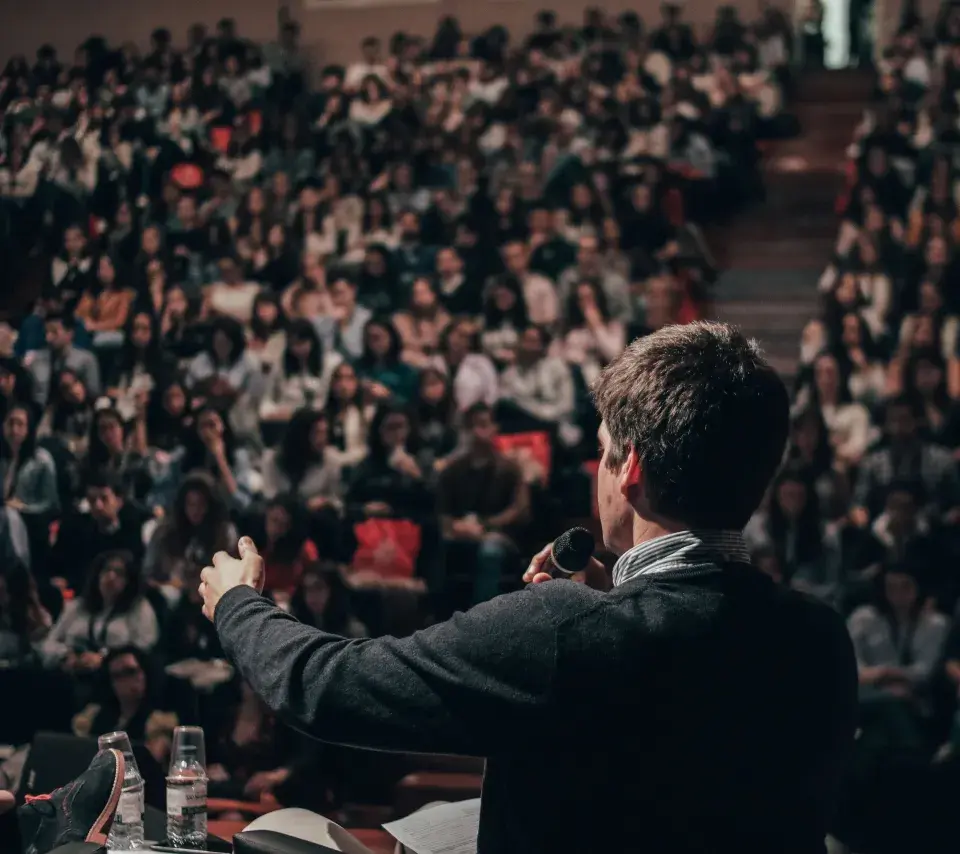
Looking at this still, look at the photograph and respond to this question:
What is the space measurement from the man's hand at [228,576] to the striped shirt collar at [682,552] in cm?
36

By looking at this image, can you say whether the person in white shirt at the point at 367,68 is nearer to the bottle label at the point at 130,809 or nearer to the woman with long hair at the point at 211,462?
the woman with long hair at the point at 211,462

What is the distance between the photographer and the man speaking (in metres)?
1.09

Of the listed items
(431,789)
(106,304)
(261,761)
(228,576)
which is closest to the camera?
(228,576)

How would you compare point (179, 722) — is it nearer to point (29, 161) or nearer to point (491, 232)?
point (491, 232)

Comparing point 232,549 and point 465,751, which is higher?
point 465,751

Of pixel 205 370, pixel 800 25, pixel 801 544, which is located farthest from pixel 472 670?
pixel 800 25

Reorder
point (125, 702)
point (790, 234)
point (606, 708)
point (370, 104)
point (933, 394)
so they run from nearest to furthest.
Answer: point (606, 708)
point (125, 702)
point (933, 394)
point (790, 234)
point (370, 104)

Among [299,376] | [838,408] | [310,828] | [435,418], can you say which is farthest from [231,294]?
[310,828]

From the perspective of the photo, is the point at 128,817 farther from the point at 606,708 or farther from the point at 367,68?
the point at 367,68

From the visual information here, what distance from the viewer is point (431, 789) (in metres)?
4.78

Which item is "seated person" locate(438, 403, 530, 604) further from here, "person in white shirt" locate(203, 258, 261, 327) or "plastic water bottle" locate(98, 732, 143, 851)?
"plastic water bottle" locate(98, 732, 143, 851)

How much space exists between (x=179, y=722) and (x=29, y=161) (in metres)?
4.28

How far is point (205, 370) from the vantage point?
7.03 m

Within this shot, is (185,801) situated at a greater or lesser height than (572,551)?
lesser
